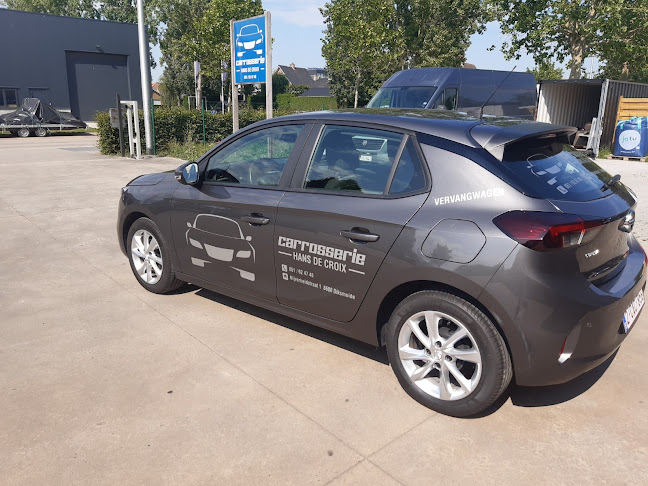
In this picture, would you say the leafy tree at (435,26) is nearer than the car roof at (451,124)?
No

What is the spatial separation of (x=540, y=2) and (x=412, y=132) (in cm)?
2659

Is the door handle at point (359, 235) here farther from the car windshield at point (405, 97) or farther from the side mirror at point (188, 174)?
the car windshield at point (405, 97)

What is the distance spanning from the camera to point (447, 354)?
2891 mm

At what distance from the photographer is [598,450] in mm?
2703

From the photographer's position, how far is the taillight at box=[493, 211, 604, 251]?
2.57 metres

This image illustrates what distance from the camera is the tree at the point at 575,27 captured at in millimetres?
23422

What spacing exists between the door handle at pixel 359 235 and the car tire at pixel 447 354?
403 millimetres

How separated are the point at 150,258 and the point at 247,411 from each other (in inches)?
86.2

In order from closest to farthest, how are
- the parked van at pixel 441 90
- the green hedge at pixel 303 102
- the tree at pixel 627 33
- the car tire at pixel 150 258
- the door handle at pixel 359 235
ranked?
the door handle at pixel 359 235 < the car tire at pixel 150 258 < the parked van at pixel 441 90 < the tree at pixel 627 33 < the green hedge at pixel 303 102

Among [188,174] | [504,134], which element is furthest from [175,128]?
[504,134]

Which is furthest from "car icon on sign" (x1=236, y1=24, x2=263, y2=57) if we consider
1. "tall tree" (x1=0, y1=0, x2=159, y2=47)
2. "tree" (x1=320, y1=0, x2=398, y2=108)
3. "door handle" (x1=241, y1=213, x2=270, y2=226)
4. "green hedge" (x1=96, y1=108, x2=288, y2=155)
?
"tall tree" (x1=0, y1=0, x2=159, y2=47)

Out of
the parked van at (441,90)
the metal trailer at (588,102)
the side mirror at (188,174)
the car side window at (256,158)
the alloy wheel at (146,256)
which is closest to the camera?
the car side window at (256,158)

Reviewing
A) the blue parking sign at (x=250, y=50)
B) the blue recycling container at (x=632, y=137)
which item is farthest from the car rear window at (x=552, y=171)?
the blue recycling container at (x=632, y=137)

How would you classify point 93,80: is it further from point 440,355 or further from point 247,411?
point 440,355
